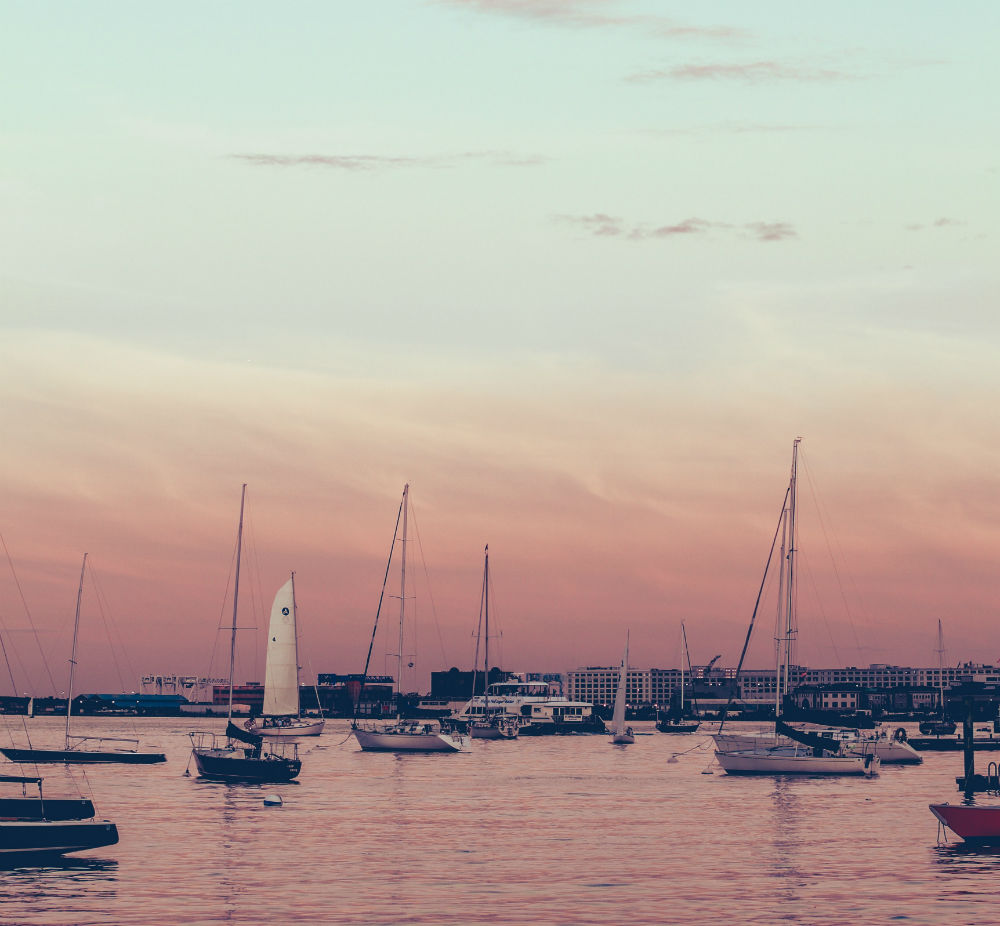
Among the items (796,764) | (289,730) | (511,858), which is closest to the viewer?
(511,858)

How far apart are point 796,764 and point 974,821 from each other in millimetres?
50049

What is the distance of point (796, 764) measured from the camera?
379 ft

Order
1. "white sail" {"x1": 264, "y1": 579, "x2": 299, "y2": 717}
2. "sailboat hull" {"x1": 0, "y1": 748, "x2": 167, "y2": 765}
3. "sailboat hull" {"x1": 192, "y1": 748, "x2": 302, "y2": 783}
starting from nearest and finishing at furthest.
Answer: "sailboat hull" {"x1": 192, "y1": 748, "x2": 302, "y2": 783}
"sailboat hull" {"x1": 0, "y1": 748, "x2": 167, "y2": 765}
"white sail" {"x1": 264, "y1": 579, "x2": 299, "y2": 717}

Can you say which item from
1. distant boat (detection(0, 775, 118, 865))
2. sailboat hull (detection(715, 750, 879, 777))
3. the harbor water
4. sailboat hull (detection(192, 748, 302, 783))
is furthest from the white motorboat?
distant boat (detection(0, 775, 118, 865))

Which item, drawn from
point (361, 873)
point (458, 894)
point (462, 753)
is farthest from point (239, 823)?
point (462, 753)

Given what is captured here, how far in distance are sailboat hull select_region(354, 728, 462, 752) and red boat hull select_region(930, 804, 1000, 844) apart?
309ft

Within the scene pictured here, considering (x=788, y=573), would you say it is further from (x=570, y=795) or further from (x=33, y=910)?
(x=33, y=910)

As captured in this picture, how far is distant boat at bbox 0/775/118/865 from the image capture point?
187 ft

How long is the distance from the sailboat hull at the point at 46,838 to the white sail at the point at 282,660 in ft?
293

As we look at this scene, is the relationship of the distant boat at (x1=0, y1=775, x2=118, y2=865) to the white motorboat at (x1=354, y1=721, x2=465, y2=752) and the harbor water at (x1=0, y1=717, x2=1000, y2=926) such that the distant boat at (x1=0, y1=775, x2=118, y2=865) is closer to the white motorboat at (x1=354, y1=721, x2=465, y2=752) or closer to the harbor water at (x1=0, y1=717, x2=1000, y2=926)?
the harbor water at (x1=0, y1=717, x2=1000, y2=926)

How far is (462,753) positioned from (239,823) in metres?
86.8

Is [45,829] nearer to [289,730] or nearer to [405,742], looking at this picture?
[405,742]

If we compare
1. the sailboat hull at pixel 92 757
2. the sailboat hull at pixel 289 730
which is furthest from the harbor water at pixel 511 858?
the sailboat hull at pixel 289 730

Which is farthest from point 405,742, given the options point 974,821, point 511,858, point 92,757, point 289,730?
point 974,821
